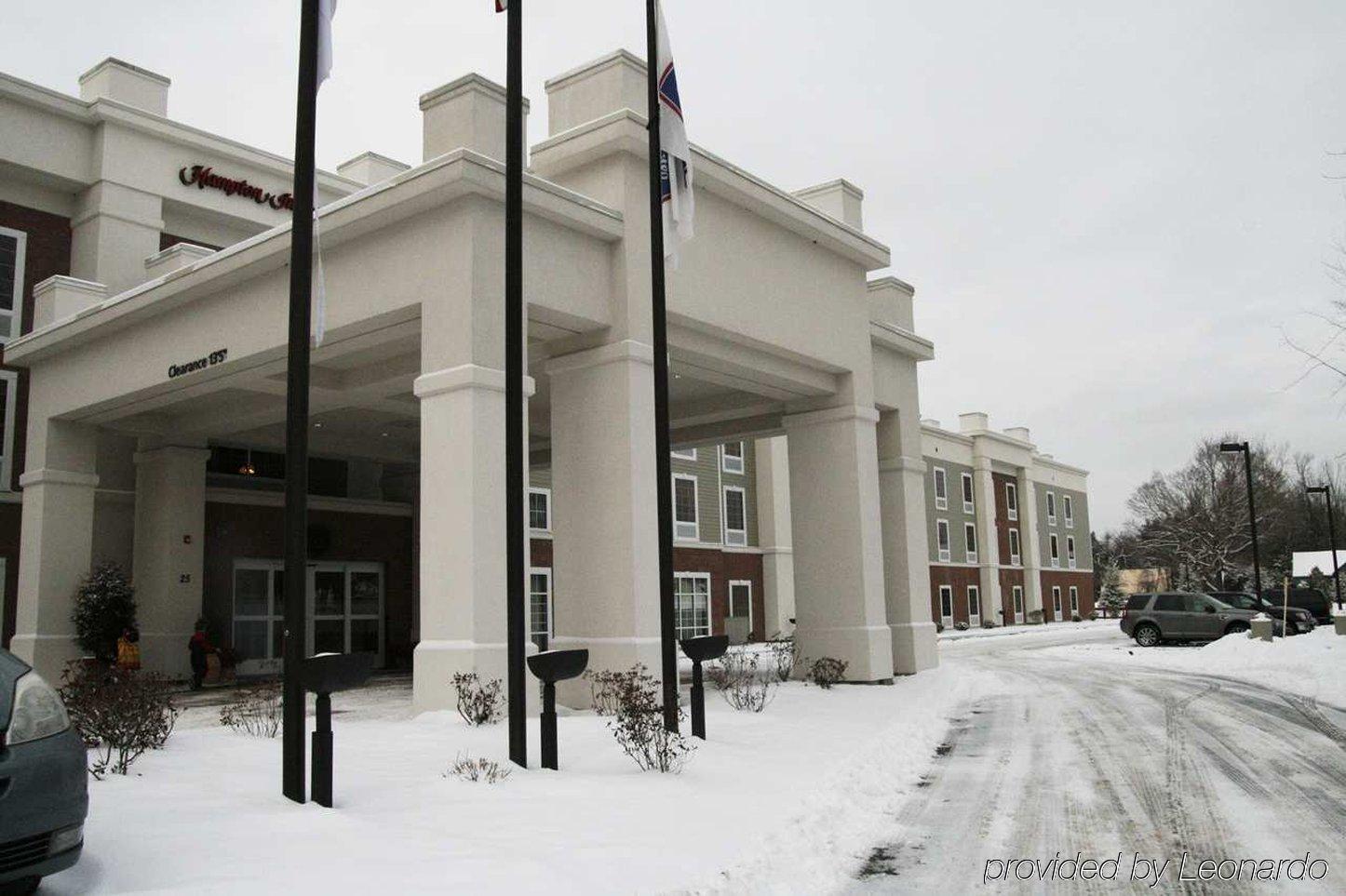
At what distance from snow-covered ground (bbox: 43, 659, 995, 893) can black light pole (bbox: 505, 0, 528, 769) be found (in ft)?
1.99

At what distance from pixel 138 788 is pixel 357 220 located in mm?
8275

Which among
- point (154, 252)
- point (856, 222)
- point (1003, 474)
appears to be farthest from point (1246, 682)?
point (1003, 474)

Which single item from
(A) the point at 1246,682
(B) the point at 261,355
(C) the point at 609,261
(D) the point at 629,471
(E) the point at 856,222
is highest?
(E) the point at 856,222

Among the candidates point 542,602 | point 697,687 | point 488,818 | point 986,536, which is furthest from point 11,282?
point 986,536

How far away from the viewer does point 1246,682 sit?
63.9 feet

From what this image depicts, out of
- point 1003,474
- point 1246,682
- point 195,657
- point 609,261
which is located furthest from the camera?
point 1003,474

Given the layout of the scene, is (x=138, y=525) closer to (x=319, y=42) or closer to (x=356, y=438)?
(x=356, y=438)

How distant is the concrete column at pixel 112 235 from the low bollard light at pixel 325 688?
19586 millimetres

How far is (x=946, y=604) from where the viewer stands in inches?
2208

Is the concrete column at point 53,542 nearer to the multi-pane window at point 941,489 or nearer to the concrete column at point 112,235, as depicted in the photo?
the concrete column at point 112,235

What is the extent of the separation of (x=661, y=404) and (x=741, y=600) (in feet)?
107

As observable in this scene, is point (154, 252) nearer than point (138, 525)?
No

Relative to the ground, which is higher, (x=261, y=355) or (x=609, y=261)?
(x=609, y=261)

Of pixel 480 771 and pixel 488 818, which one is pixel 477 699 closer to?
pixel 480 771
